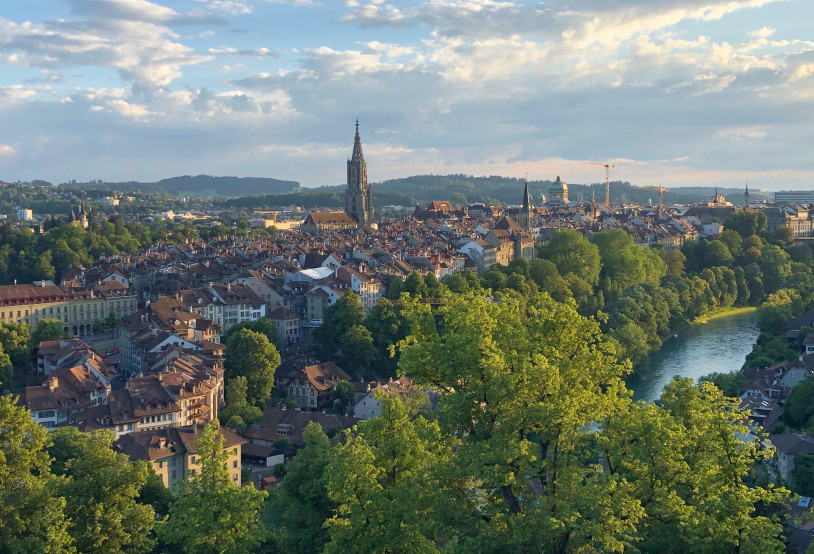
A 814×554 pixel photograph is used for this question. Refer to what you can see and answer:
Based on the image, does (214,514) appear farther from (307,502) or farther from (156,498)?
(156,498)

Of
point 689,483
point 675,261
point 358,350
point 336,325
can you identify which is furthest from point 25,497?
point 675,261

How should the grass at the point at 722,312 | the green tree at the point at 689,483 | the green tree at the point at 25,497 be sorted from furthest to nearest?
the grass at the point at 722,312 → the green tree at the point at 25,497 → the green tree at the point at 689,483

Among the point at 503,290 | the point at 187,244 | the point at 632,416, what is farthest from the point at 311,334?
the point at 632,416

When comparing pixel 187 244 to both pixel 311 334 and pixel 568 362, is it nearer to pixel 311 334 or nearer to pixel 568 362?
pixel 311 334

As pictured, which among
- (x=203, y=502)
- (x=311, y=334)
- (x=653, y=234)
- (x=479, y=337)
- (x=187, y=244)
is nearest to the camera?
(x=479, y=337)

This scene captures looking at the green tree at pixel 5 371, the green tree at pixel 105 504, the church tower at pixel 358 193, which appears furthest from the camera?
the church tower at pixel 358 193

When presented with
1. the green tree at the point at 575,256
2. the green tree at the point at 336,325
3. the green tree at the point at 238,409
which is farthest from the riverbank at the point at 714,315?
the green tree at the point at 238,409

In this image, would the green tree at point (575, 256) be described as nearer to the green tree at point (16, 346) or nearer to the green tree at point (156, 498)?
the green tree at point (16, 346)
